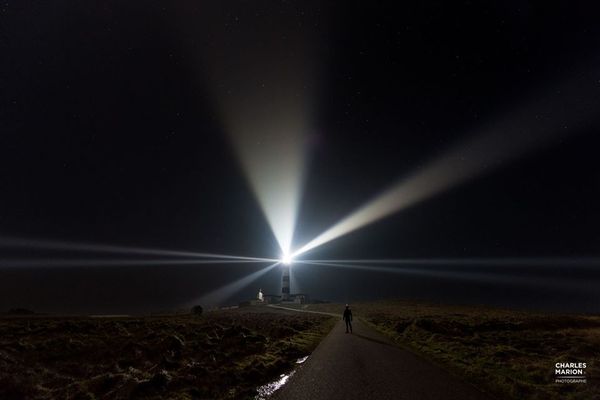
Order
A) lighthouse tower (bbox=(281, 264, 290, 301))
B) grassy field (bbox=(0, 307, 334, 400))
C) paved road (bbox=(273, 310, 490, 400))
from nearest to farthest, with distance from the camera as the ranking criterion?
1. paved road (bbox=(273, 310, 490, 400))
2. grassy field (bbox=(0, 307, 334, 400))
3. lighthouse tower (bbox=(281, 264, 290, 301))

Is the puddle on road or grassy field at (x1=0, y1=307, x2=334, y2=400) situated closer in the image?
the puddle on road

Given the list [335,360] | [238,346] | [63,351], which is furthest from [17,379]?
[335,360]

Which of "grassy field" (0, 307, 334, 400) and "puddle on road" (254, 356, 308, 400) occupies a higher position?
"puddle on road" (254, 356, 308, 400)

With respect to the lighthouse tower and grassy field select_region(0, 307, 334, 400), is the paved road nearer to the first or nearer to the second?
grassy field select_region(0, 307, 334, 400)

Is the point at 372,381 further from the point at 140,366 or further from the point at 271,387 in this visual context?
the point at 140,366

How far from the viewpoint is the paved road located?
27.3ft

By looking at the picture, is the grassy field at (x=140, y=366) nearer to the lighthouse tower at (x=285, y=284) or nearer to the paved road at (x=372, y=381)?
the paved road at (x=372, y=381)

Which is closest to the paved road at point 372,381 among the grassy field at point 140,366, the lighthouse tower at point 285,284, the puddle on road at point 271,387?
the puddle on road at point 271,387

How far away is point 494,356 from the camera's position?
1454 cm

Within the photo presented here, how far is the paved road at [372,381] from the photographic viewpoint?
27.3 feet

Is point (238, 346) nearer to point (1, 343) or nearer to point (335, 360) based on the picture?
point (335, 360)

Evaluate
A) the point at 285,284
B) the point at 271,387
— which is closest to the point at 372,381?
the point at 271,387

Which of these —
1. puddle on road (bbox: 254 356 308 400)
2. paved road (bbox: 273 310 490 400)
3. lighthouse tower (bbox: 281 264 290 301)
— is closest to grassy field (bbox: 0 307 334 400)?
puddle on road (bbox: 254 356 308 400)

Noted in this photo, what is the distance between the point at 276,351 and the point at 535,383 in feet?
33.5
